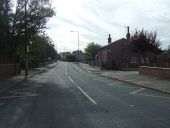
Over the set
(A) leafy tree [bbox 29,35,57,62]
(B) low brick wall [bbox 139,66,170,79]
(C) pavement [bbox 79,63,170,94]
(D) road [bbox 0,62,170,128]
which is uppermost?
(A) leafy tree [bbox 29,35,57,62]

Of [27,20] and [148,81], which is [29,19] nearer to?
[27,20]

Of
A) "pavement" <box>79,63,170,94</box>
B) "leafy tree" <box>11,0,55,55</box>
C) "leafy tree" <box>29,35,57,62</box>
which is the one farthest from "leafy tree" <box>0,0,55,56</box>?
"pavement" <box>79,63,170,94</box>

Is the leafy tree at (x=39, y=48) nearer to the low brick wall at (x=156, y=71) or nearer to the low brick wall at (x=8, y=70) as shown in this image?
the low brick wall at (x=8, y=70)

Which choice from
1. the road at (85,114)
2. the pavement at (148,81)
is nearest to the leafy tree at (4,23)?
the pavement at (148,81)

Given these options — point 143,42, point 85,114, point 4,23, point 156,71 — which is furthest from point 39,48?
point 85,114

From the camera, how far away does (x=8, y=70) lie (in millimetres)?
42031

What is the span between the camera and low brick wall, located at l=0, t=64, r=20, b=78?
1497 inches

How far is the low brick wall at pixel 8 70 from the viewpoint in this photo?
3803cm

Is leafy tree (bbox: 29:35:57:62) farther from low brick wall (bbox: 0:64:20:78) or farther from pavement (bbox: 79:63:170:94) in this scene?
pavement (bbox: 79:63:170:94)

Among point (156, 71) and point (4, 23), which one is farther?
point (156, 71)

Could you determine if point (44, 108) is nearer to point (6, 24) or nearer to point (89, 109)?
point (89, 109)

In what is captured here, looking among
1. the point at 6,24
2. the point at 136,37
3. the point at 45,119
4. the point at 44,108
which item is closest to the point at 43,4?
the point at 6,24

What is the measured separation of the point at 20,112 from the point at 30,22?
28.8 meters

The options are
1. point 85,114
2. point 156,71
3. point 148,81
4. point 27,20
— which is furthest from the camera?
point 27,20
